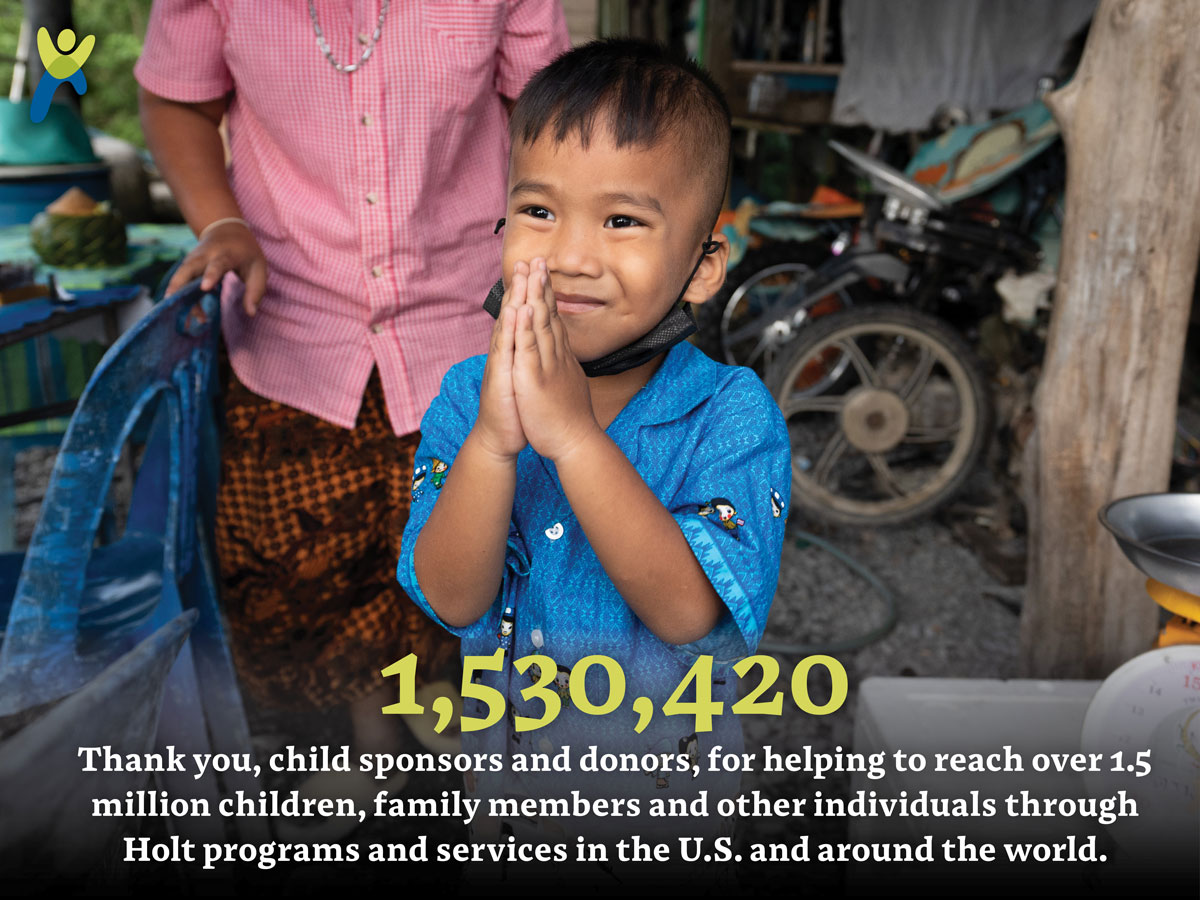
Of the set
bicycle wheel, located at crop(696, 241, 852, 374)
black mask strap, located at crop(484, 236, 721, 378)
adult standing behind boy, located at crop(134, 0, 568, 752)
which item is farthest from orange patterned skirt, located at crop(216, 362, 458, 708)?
bicycle wheel, located at crop(696, 241, 852, 374)

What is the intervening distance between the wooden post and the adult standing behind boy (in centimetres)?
117

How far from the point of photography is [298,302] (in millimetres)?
1637

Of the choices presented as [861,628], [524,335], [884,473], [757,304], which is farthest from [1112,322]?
[757,304]

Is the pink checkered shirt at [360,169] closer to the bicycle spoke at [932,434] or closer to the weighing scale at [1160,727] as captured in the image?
the weighing scale at [1160,727]

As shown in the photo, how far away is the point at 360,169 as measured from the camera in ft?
4.89

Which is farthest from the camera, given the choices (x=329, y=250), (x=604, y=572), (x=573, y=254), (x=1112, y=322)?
(x=1112, y=322)

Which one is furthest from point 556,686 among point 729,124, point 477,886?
point 729,124

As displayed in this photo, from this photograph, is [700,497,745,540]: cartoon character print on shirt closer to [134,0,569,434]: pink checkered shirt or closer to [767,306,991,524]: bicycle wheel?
[134,0,569,434]: pink checkered shirt

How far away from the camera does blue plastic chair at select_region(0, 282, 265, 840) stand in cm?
121

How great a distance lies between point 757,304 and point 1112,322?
2828 millimetres

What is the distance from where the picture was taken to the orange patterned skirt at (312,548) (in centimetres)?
166

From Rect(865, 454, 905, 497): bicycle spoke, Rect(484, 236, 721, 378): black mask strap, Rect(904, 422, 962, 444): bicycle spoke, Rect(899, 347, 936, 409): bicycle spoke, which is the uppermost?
Rect(484, 236, 721, 378): black mask strap

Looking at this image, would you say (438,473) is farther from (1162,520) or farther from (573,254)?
(1162,520)

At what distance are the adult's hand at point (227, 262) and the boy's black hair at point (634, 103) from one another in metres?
0.65
